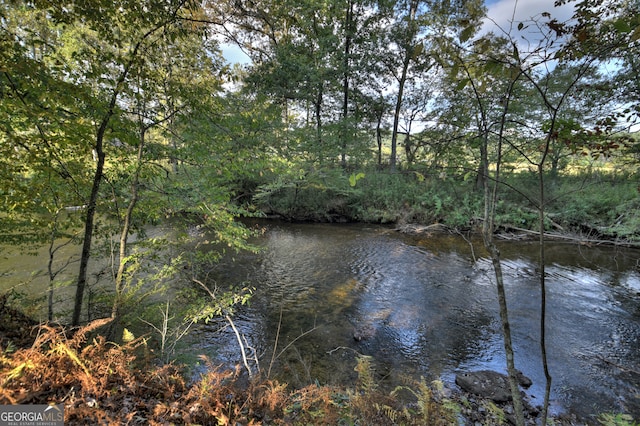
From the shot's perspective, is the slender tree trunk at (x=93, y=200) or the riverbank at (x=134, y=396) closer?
the riverbank at (x=134, y=396)

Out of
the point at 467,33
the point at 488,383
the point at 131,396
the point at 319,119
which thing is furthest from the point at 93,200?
the point at 319,119

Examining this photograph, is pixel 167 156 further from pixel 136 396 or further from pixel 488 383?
pixel 488 383

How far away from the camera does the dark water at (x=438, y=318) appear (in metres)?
4.34

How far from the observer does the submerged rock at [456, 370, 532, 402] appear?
3.78m

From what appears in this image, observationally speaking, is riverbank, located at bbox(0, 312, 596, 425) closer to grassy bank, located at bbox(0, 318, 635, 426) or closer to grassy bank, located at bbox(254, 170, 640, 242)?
grassy bank, located at bbox(0, 318, 635, 426)

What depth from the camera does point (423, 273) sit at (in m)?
8.44

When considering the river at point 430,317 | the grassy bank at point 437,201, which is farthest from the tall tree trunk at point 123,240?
the grassy bank at point 437,201

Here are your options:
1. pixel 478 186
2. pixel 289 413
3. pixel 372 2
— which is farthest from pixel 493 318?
pixel 372 2

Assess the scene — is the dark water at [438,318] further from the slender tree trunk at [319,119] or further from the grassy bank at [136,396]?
the slender tree trunk at [319,119]

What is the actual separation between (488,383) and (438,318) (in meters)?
2.06

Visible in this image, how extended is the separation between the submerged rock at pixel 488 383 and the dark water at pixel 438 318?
16 cm

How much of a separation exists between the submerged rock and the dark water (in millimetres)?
163

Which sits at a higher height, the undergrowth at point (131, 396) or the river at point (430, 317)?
the undergrowth at point (131, 396)

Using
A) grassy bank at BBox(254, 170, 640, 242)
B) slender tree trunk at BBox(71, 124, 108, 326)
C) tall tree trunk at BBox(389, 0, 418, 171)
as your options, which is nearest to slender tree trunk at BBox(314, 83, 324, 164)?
grassy bank at BBox(254, 170, 640, 242)
